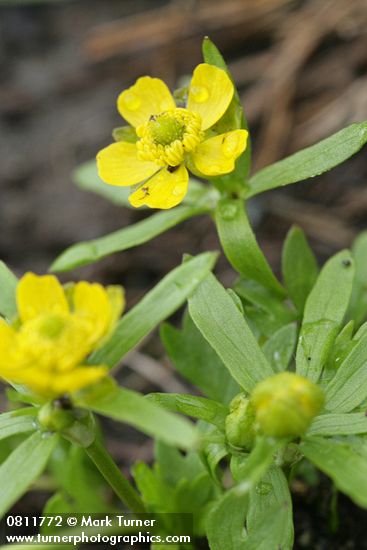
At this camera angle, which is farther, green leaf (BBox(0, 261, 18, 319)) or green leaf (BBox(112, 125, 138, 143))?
green leaf (BBox(112, 125, 138, 143))

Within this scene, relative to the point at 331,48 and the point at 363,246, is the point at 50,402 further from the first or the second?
the point at 331,48

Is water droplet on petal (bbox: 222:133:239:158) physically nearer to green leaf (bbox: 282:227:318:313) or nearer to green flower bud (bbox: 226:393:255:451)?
green leaf (bbox: 282:227:318:313)

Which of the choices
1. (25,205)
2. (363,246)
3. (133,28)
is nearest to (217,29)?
(133,28)

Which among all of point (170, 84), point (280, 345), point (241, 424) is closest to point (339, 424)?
point (241, 424)

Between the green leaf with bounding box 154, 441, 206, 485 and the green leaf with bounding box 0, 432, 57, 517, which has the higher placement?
the green leaf with bounding box 154, 441, 206, 485

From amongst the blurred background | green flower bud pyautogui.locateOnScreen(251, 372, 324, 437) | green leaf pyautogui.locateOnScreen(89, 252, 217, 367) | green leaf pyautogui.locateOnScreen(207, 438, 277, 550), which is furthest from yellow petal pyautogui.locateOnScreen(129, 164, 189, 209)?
the blurred background
